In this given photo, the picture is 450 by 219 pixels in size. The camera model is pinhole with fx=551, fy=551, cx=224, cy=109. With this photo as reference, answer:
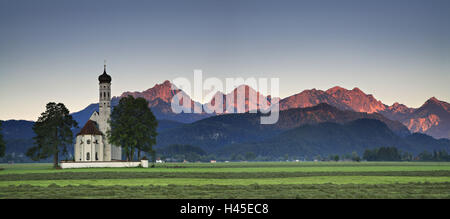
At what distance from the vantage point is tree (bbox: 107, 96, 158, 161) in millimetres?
123625

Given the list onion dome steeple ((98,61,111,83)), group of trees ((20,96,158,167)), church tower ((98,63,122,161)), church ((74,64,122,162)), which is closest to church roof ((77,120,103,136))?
church ((74,64,122,162))

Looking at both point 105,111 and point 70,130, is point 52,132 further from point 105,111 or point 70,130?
point 105,111

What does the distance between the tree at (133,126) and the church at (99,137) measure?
7.07 meters

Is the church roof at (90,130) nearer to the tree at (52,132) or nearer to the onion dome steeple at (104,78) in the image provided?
the tree at (52,132)

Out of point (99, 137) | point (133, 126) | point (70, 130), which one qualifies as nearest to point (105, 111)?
point (99, 137)

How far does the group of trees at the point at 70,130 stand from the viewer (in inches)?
4855

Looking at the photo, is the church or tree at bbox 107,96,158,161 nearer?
tree at bbox 107,96,158,161

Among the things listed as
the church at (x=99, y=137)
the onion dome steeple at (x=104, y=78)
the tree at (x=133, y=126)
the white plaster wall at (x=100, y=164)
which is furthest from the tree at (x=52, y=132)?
the onion dome steeple at (x=104, y=78)

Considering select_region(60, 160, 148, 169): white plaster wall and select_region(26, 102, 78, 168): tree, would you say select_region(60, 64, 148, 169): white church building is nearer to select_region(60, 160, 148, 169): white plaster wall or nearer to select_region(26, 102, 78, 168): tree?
select_region(60, 160, 148, 169): white plaster wall

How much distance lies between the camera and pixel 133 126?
406ft
